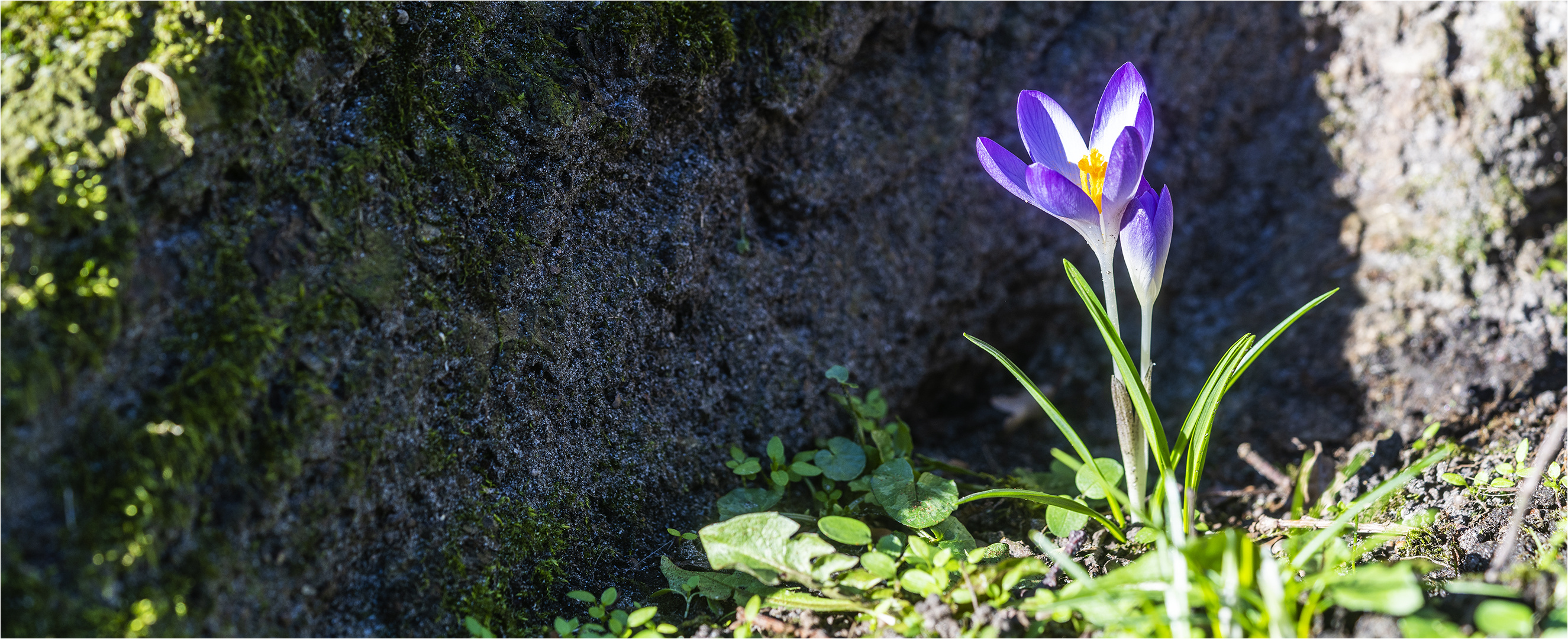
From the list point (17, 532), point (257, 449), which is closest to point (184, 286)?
point (257, 449)

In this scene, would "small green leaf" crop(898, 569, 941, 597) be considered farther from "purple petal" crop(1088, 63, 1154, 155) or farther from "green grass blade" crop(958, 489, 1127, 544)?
"purple petal" crop(1088, 63, 1154, 155)

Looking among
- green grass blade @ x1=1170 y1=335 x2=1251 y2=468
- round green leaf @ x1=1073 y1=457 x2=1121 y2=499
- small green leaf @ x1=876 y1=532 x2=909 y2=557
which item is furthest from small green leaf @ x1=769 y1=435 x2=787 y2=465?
green grass blade @ x1=1170 y1=335 x2=1251 y2=468

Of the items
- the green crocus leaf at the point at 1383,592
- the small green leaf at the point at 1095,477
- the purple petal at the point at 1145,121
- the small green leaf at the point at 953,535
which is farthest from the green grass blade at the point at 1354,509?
the purple petal at the point at 1145,121

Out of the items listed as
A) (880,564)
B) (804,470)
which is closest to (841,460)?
(804,470)

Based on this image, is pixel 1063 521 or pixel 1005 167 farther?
pixel 1063 521

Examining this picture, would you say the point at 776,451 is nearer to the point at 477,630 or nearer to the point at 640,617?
the point at 640,617

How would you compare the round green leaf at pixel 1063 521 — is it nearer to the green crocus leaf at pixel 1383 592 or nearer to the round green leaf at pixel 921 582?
the round green leaf at pixel 921 582
